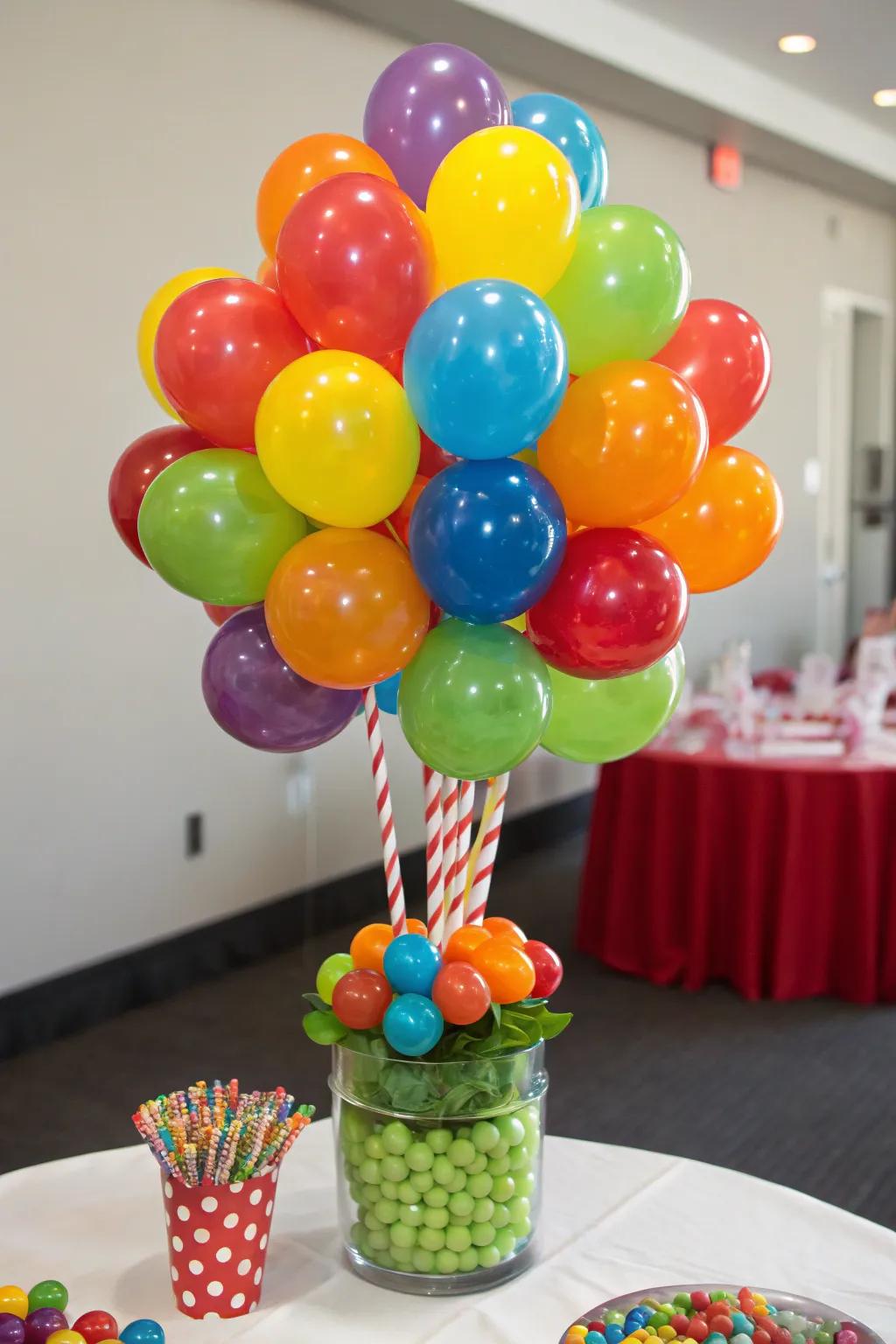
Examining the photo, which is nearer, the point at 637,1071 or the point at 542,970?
the point at 542,970

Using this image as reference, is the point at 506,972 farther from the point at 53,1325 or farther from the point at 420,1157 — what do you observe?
the point at 53,1325

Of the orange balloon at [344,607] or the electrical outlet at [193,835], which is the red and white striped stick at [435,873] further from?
the electrical outlet at [193,835]

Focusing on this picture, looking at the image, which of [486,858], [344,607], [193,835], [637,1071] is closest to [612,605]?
[344,607]

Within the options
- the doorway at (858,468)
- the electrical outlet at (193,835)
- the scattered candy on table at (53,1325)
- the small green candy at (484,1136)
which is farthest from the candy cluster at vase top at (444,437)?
the doorway at (858,468)

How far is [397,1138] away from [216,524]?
59 centimetres

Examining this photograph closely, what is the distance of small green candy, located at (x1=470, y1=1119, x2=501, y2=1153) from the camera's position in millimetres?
1304

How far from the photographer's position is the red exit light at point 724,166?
251 inches

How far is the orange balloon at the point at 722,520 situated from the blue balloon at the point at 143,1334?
858mm

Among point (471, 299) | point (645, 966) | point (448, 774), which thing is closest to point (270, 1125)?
point (448, 774)

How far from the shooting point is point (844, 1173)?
298cm

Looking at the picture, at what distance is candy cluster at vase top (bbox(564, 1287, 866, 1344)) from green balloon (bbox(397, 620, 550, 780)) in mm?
495

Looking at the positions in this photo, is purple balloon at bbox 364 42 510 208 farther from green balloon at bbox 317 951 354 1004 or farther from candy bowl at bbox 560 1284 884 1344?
candy bowl at bbox 560 1284 884 1344

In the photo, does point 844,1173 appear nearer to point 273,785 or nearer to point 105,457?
point 273,785

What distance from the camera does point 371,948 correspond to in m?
1.42
